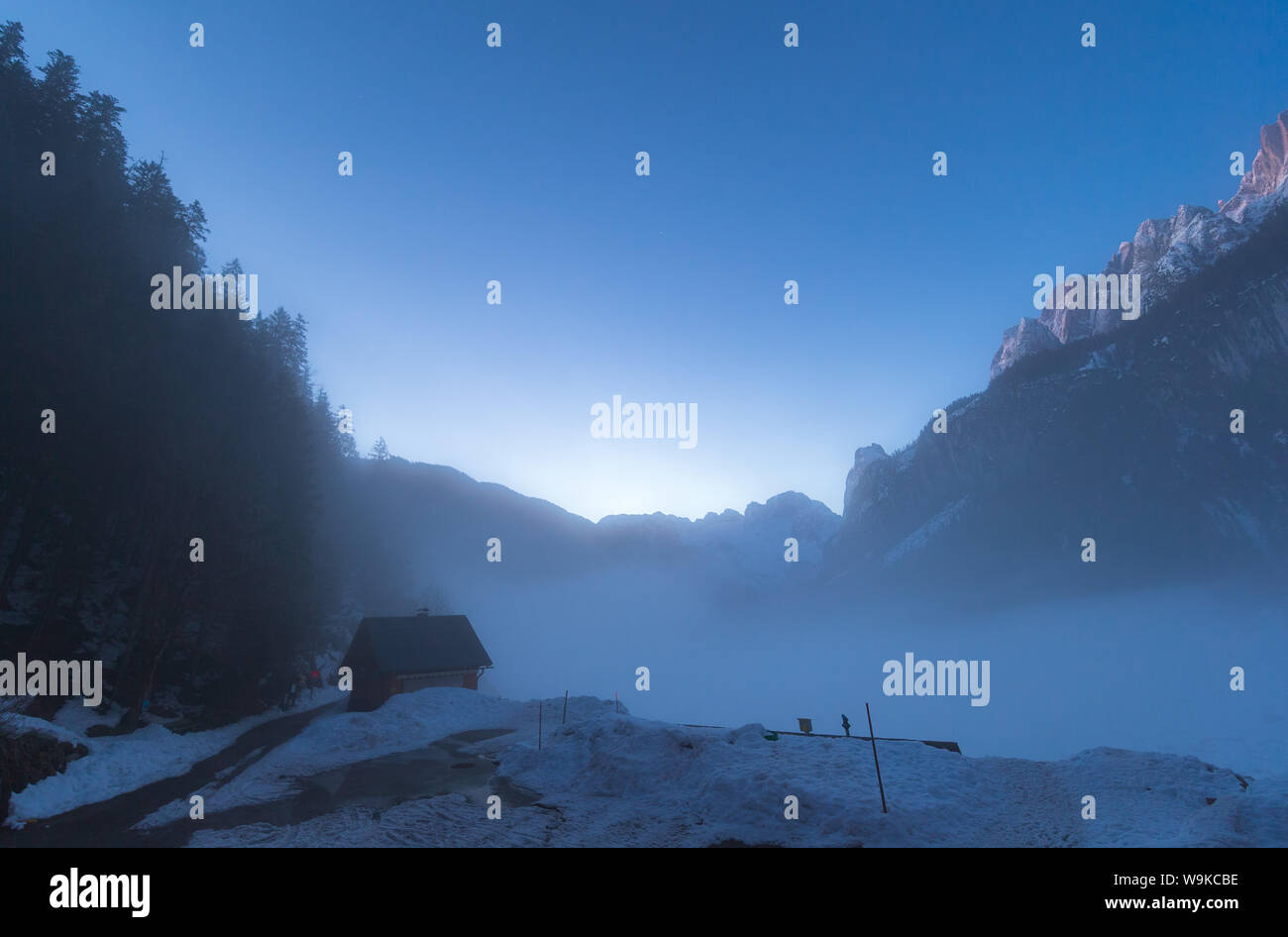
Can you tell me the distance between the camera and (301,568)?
1654 inches

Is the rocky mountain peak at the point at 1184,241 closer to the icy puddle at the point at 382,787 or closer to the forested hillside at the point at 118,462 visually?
the icy puddle at the point at 382,787

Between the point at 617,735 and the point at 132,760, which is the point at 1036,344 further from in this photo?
the point at 132,760

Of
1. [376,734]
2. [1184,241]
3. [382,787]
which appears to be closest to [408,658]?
[376,734]

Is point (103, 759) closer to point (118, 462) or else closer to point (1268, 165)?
point (118, 462)

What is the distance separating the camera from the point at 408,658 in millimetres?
44000

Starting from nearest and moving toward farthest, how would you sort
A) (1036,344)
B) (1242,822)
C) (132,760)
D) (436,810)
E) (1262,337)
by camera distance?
(1242,822) < (436,810) < (132,760) < (1262,337) < (1036,344)

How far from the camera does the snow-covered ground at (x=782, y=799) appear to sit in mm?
13945

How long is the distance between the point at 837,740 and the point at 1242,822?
11.6 metres

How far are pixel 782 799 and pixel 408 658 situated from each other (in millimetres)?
Result: 37156

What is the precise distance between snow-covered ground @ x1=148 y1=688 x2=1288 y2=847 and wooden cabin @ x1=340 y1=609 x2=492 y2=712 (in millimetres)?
19415

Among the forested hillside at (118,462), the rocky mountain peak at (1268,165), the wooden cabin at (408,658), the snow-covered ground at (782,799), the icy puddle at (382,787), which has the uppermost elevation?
the rocky mountain peak at (1268,165)

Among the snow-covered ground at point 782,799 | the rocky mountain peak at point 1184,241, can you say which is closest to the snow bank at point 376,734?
the snow-covered ground at point 782,799

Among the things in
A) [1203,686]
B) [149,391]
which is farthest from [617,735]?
[1203,686]

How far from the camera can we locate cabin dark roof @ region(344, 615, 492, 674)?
4350cm
